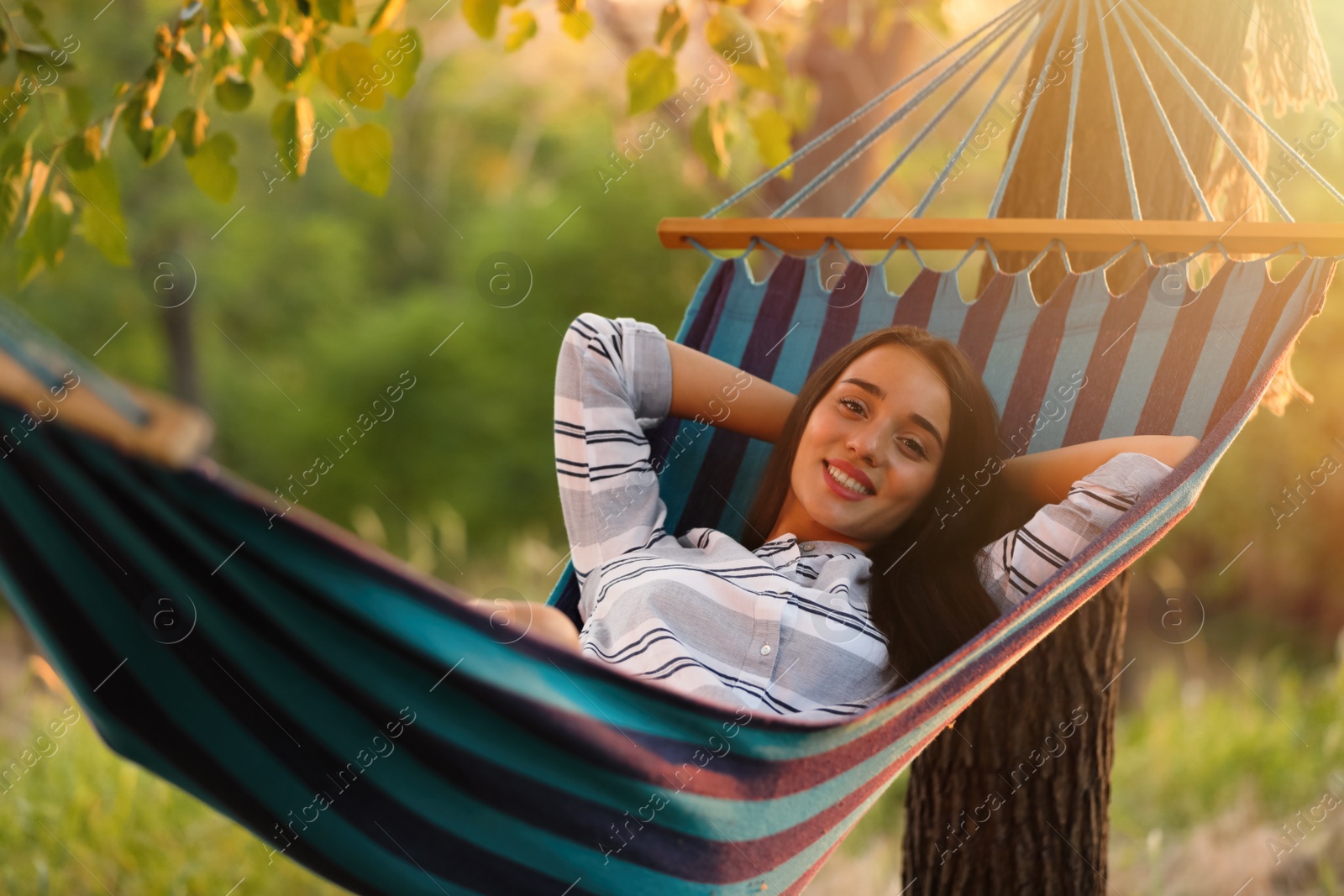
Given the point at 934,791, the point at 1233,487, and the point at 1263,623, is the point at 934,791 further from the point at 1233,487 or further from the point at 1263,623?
the point at 1263,623

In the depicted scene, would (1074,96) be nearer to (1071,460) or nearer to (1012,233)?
(1012,233)

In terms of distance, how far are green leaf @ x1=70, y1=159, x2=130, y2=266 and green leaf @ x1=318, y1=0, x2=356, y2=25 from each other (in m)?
0.39

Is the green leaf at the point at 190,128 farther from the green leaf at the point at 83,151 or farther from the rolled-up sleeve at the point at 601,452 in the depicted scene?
the rolled-up sleeve at the point at 601,452

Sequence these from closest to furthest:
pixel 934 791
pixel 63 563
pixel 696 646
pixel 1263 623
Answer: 1. pixel 63 563
2. pixel 696 646
3. pixel 934 791
4. pixel 1263 623

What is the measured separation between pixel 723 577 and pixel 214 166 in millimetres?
989

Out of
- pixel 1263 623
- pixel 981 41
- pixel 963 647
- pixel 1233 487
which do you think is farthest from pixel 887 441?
pixel 1263 623

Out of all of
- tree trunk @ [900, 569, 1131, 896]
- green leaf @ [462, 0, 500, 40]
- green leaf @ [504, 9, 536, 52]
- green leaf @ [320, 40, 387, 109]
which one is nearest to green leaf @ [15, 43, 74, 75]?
green leaf @ [320, 40, 387, 109]

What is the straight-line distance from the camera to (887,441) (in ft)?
5.16

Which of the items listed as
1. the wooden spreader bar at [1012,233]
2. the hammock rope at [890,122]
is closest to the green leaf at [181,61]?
the wooden spreader bar at [1012,233]

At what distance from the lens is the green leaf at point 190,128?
5.64ft

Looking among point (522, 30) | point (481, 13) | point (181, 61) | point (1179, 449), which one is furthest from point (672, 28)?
point (1179, 449)

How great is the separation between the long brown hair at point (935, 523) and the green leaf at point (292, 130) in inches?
32.7

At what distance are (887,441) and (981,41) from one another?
89 cm

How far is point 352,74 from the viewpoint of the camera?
1739mm
